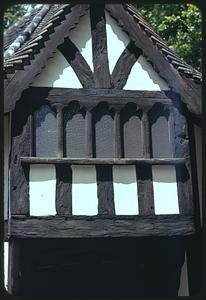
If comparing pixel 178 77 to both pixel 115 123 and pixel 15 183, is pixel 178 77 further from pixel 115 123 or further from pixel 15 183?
pixel 15 183

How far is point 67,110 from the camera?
15.1 feet

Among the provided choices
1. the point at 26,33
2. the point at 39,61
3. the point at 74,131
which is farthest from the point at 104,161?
Answer: the point at 26,33

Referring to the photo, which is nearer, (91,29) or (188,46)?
(91,29)

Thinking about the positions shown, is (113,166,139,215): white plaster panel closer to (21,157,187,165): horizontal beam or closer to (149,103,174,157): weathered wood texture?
(21,157,187,165): horizontal beam

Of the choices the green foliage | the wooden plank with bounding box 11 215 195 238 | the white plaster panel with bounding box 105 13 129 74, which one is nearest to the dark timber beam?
the wooden plank with bounding box 11 215 195 238

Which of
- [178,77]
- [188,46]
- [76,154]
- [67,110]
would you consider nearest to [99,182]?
[76,154]

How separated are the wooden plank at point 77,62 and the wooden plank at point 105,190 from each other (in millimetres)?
639

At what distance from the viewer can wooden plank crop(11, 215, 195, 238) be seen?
14.4 ft

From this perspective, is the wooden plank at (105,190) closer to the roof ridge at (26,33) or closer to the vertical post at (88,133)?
the vertical post at (88,133)

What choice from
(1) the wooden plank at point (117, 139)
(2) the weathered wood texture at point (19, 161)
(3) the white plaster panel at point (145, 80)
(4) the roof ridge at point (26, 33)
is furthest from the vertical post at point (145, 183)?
(4) the roof ridge at point (26, 33)

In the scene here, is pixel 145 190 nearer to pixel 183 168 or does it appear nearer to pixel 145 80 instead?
pixel 183 168

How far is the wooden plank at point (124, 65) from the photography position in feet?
15.5

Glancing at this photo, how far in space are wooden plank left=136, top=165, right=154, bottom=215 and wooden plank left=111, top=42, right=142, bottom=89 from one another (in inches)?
25.4

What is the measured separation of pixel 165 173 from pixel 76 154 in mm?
664
